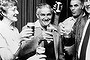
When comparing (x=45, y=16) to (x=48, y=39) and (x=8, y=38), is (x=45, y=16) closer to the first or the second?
(x=48, y=39)

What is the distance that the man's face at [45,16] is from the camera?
194 centimetres

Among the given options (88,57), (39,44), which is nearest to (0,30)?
(39,44)

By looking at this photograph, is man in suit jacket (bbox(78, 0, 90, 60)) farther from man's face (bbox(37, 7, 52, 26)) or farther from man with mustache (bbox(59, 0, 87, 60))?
man's face (bbox(37, 7, 52, 26))

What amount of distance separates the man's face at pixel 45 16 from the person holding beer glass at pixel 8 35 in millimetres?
213

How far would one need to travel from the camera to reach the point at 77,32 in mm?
1748

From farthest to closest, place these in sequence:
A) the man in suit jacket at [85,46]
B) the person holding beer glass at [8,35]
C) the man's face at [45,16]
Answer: the man's face at [45,16], the person holding beer glass at [8,35], the man in suit jacket at [85,46]

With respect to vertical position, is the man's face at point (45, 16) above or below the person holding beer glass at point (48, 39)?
above

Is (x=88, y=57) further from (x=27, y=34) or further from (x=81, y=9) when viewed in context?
(x=81, y=9)

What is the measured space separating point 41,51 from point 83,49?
309mm

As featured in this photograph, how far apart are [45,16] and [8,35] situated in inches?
13.7

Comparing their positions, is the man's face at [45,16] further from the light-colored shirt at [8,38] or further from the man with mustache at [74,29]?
the light-colored shirt at [8,38]

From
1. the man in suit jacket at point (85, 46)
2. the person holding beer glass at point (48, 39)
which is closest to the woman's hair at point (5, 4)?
the person holding beer glass at point (48, 39)

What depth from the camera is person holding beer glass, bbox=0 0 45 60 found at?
5.64 ft

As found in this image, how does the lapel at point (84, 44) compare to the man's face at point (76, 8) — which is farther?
the man's face at point (76, 8)
